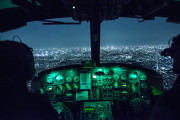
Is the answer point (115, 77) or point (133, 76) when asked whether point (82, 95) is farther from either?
point (133, 76)

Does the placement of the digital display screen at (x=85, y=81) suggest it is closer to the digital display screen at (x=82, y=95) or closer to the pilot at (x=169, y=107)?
the digital display screen at (x=82, y=95)

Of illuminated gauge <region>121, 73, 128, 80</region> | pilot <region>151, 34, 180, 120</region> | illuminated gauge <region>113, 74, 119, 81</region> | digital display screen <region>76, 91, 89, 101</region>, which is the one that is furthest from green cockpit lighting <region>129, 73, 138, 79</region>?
pilot <region>151, 34, 180, 120</region>

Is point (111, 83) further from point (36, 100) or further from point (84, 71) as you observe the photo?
point (36, 100)

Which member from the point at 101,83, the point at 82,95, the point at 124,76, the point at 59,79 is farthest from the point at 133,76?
the point at 59,79

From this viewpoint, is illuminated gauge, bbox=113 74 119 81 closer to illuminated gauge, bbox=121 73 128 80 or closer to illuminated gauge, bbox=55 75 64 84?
illuminated gauge, bbox=121 73 128 80

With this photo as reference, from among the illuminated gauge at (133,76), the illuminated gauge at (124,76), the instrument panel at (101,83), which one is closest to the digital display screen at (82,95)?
the instrument panel at (101,83)

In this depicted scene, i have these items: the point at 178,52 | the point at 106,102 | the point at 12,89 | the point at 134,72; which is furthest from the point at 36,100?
the point at 134,72

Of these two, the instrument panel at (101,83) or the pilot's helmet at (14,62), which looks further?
the instrument panel at (101,83)
